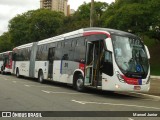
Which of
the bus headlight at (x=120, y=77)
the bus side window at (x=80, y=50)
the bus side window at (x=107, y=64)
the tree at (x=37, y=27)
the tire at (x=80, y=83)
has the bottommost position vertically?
the tire at (x=80, y=83)

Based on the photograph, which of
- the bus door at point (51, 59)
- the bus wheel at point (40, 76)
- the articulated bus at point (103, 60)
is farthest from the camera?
the bus wheel at point (40, 76)

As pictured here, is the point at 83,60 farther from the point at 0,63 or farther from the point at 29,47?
the point at 0,63

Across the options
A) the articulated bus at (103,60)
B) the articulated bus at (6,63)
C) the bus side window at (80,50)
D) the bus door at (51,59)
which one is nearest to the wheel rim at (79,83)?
the articulated bus at (103,60)

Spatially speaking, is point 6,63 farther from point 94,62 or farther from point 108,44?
point 108,44

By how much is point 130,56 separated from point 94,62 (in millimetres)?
2019

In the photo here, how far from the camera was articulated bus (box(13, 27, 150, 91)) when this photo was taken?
55.6 feet

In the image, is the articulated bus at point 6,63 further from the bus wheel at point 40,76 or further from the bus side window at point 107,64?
the bus side window at point 107,64

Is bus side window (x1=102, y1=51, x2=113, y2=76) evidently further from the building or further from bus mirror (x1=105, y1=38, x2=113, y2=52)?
the building

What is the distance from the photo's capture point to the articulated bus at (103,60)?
1695 cm

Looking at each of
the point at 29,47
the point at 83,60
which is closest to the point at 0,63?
the point at 29,47

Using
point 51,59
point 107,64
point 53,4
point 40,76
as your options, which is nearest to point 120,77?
point 107,64

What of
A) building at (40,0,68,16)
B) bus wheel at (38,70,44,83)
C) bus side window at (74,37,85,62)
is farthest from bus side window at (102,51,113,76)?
building at (40,0,68,16)

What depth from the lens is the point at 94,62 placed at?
18.5 m

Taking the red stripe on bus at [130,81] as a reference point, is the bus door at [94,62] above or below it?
above
